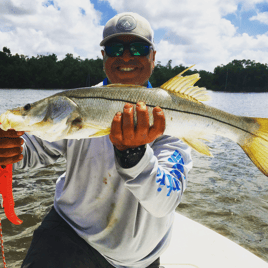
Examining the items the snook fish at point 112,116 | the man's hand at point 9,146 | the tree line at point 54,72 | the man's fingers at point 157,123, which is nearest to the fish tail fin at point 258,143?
the snook fish at point 112,116

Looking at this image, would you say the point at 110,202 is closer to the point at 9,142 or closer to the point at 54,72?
the point at 9,142

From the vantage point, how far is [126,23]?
2646 millimetres

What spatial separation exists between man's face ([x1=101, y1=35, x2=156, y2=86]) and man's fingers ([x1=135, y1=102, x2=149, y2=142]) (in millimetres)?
1154

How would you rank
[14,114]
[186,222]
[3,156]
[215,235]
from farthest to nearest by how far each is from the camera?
[186,222]
[215,235]
[3,156]
[14,114]

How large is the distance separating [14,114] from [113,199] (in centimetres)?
110

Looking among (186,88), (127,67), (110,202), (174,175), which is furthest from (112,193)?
(127,67)

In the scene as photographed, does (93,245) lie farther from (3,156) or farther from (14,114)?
(14,114)

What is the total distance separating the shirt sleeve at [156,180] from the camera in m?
1.63

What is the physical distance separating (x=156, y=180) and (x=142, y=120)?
1.48 feet

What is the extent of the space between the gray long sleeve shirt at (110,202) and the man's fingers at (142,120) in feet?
1.40

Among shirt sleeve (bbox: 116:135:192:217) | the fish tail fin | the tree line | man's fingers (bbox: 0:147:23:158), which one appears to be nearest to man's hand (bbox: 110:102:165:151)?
shirt sleeve (bbox: 116:135:192:217)

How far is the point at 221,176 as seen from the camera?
8.45 metres

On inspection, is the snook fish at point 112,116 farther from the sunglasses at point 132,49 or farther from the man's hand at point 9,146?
the sunglasses at point 132,49

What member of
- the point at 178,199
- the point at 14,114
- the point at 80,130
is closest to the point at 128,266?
the point at 178,199
